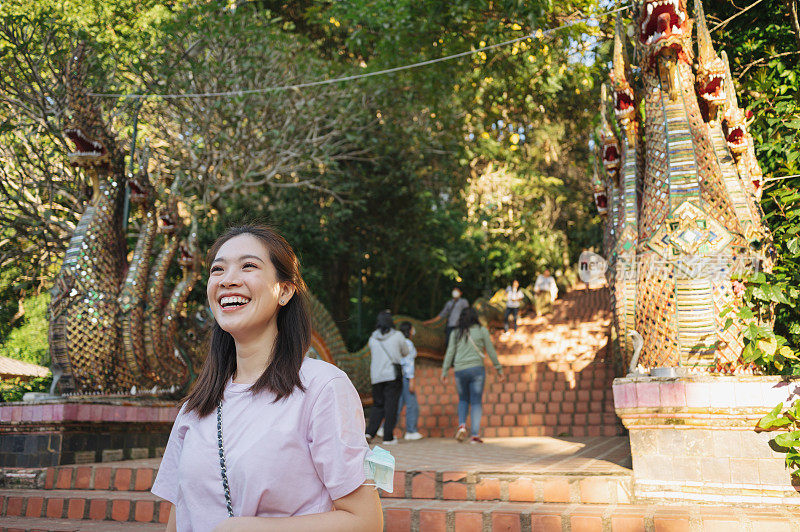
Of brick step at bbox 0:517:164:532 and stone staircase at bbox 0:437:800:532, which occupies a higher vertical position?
stone staircase at bbox 0:437:800:532

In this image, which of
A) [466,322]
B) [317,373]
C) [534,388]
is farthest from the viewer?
[534,388]

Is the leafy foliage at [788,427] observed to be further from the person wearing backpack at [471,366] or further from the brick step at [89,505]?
the brick step at [89,505]

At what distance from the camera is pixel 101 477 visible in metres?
5.52

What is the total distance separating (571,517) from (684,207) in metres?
2.19

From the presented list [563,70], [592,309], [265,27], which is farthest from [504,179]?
[265,27]

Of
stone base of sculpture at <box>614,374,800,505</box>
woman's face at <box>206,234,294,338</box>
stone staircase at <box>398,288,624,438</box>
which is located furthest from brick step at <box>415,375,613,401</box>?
woman's face at <box>206,234,294,338</box>

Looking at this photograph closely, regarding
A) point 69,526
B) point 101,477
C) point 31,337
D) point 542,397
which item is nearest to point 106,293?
point 101,477

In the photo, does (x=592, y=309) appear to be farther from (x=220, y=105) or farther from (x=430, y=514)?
(x=430, y=514)

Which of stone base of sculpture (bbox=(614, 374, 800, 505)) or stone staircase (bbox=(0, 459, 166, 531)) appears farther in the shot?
stone staircase (bbox=(0, 459, 166, 531))

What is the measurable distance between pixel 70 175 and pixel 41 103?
1974 mm

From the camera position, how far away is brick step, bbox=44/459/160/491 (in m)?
5.32

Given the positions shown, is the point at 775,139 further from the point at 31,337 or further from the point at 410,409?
the point at 31,337

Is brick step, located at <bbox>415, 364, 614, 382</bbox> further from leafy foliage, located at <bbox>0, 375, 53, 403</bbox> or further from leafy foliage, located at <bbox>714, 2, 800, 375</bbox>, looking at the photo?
leafy foliage, located at <bbox>0, 375, 53, 403</bbox>

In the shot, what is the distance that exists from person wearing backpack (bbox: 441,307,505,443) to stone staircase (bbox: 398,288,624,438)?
1099 millimetres
